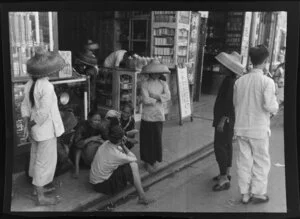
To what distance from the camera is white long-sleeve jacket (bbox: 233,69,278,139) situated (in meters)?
3.30

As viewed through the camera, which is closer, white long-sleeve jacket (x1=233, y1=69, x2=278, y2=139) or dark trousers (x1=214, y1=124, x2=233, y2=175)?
white long-sleeve jacket (x1=233, y1=69, x2=278, y2=139)

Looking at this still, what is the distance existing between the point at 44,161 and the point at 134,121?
1062mm

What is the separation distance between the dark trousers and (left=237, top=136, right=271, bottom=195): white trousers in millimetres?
120

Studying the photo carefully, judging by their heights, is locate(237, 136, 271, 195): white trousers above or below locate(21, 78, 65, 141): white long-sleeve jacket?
below

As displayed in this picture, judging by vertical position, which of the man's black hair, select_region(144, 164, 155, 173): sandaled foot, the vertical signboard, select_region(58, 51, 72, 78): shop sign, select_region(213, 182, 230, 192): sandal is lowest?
select_region(213, 182, 230, 192): sandal

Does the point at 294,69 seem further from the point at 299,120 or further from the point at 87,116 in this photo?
the point at 87,116

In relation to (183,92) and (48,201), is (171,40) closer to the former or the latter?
(183,92)

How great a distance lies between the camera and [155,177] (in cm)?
397

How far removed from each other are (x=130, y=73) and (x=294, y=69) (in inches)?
75.2

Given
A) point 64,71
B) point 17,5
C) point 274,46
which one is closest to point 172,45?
point 274,46

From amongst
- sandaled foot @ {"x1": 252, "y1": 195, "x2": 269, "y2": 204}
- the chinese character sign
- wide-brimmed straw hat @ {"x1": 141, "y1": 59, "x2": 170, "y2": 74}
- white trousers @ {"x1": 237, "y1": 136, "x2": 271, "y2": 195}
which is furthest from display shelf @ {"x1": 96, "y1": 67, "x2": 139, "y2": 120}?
sandaled foot @ {"x1": 252, "y1": 195, "x2": 269, "y2": 204}

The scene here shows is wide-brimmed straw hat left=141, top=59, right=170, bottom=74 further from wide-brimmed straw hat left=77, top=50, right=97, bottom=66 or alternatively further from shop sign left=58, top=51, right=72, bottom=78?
shop sign left=58, top=51, right=72, bottom=78

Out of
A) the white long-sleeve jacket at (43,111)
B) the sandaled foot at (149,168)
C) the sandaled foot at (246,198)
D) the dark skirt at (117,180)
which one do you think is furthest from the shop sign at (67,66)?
the sandaled foot at (246,198)

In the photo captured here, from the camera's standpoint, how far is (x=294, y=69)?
343cm
